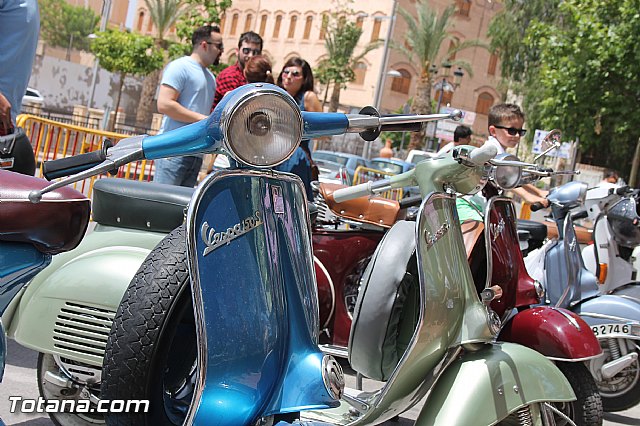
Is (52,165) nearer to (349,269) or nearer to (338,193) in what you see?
(338,193)

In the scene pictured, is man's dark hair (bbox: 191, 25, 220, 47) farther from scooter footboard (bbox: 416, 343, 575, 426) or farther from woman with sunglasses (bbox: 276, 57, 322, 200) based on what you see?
scooter footboard (bbox: 416, 343, 575, 426)

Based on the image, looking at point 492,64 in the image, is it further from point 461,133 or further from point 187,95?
point 187,95

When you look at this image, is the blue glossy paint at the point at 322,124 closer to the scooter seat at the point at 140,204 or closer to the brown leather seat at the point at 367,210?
the scooter seat at the point at 140,204

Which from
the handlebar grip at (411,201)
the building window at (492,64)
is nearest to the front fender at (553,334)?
the handlebar grip at (411,201)

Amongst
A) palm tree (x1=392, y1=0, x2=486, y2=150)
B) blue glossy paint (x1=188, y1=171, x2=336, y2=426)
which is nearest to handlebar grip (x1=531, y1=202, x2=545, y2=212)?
blue glossy paint (x1=188, y1=171, x2=336, y2=426)

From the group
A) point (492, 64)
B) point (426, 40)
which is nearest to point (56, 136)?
point (426, 40)

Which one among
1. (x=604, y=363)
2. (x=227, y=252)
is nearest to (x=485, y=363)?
(x=227, y=252)

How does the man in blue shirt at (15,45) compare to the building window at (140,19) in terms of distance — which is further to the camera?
the building window at (140,19)

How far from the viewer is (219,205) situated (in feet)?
8.17

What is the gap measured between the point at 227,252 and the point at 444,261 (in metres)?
1.10

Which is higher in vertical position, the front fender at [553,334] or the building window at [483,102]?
the building window at [483,102]

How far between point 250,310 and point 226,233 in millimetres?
234

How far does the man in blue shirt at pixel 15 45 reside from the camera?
411 centimetres

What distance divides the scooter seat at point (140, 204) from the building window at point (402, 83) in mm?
53314
